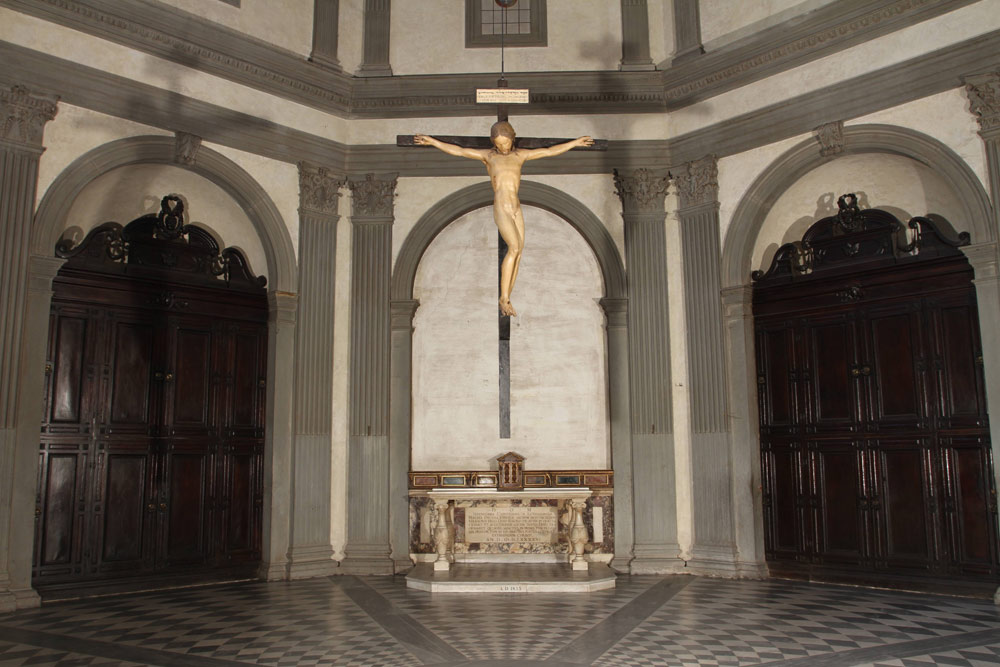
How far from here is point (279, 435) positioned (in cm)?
999

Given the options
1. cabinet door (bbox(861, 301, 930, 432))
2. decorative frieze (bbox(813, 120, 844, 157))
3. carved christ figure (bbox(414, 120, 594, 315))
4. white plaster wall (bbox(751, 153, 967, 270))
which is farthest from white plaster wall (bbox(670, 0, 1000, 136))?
carved christ figure (bbox(414, 120, 594, 315))

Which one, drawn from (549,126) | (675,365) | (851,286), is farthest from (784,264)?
(549,126)

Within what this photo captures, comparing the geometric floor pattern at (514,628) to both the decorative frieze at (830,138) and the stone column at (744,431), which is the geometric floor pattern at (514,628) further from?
the decorative frieze at (830,138)

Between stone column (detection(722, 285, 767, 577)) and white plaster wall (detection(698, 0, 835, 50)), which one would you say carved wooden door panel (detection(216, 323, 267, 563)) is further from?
white plaster wall (detection(698, 0, 835, 50))

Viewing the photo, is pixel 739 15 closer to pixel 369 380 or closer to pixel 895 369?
pixel 895 369

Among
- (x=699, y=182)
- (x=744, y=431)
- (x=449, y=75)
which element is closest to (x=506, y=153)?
(x=449, y=75)

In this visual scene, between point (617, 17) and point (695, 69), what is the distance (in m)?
1.40

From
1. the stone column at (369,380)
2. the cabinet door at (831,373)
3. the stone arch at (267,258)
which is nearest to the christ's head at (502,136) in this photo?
the stone column at (369,380)

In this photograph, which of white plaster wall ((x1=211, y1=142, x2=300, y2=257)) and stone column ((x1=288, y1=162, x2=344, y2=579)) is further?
white plaster wall ((x1=211, y1=142, x2=300, y2=257))

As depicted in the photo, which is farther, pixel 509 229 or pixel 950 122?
pixel 950 122

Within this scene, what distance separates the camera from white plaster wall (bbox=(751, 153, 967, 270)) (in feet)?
30.0

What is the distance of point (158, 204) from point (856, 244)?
7.93m

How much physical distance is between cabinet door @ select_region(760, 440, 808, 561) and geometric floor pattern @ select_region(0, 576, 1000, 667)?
0.73m

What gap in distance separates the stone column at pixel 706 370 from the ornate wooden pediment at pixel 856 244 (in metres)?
0.67
